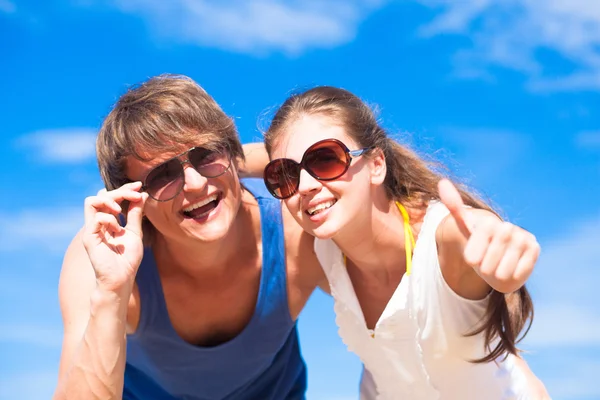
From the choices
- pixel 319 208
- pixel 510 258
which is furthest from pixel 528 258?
pixel 319 208

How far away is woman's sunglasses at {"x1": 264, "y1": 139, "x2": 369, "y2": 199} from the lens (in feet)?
16.1

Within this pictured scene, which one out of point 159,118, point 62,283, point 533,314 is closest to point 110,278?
point 62,283

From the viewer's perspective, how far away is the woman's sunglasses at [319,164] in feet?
16.1

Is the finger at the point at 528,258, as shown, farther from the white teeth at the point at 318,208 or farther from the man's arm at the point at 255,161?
the man's arm at the point at 255,161

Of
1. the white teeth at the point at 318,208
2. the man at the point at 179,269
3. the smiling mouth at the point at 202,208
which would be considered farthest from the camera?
the smiling mouth at the point at 202,208

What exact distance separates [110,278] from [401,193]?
2010mm

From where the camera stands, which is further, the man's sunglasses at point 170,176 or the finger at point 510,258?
the man's sunglasses at point 170,176

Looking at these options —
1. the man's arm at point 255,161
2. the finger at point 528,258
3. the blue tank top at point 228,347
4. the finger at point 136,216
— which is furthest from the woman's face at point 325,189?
the finger at point 528,258

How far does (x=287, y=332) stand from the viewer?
5734 mm

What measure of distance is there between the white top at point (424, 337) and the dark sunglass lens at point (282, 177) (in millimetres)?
647

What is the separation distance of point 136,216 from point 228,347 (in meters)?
1.19

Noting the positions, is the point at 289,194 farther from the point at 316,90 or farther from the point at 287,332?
the point at 287,332

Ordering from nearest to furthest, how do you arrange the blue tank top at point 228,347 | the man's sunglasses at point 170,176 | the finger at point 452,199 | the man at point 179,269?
the finger at point 452,199
the man at point 179,269
the man's sunglasses at point 170,176
the blue tank top at point 228,347

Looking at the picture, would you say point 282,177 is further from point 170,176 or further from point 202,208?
point 170,176
